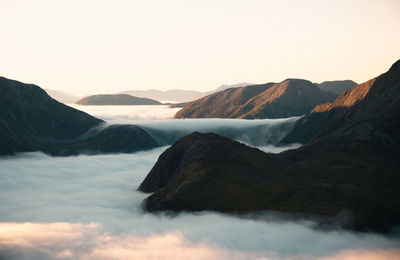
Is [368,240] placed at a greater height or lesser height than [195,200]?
lesser

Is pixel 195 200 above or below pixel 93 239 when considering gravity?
above

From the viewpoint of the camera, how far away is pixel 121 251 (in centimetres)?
12694

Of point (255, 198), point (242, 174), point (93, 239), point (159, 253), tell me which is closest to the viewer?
point (159, 253)

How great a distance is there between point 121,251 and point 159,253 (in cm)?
1232

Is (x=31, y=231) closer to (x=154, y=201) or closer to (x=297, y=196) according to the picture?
(x=154, y=201)

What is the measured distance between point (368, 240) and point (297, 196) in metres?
33.7

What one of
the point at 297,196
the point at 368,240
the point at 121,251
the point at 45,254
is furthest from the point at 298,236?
the point at 45,254

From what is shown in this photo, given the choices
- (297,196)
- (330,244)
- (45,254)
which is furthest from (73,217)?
(330,244)

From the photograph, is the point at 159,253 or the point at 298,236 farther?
the point at 298,236

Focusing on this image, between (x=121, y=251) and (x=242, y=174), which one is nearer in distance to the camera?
(x=121, y=251)

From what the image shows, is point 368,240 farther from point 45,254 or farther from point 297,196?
point 45,254

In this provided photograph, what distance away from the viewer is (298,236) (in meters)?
130

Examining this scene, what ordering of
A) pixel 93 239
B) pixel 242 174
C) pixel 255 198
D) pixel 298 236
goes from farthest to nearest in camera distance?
pixel 242 174
pixel 255 198
pixel 93 239
pixel 298 236

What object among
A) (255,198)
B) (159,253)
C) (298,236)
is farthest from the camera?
(255,198)
